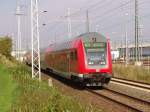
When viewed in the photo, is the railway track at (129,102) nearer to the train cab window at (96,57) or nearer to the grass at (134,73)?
the train cab window at (96,57)

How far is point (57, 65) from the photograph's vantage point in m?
34.4

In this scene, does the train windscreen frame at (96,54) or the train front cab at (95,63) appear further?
the train windscreen frame at (96,54)

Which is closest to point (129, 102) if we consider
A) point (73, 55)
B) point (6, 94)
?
point (6, 94)

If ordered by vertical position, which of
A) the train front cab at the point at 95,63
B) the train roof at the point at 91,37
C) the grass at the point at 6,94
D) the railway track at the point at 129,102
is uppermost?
the train roof at the point at 91,37

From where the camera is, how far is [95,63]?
2492cm

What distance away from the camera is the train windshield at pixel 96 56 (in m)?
25.0

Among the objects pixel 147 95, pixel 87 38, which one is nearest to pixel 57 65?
pixel 87 38

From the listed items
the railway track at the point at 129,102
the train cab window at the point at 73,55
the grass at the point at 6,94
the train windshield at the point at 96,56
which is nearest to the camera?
the grass at the point at 6,94

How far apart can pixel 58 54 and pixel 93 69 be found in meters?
9.70

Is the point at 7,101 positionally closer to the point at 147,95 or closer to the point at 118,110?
the point at 118,110

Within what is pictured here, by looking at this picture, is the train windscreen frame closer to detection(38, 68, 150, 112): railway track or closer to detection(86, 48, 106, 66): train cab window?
detection(86, 48, 106, 66): train cab window

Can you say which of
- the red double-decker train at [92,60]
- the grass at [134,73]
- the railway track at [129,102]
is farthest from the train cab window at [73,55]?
the grass at [134,73]

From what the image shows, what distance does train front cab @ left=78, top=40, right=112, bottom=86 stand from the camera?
24728mm

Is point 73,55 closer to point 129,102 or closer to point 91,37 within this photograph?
point 91,37
